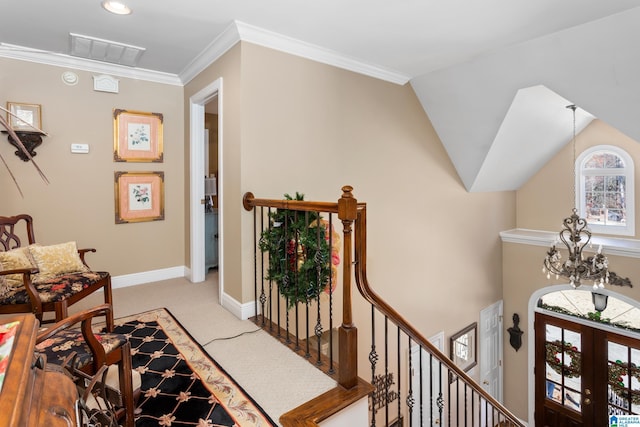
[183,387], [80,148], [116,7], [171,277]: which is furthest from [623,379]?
[80,148]

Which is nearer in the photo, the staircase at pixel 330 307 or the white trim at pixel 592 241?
the staircase at pixel 330 307

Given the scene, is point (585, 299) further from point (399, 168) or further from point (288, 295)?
point (288, 295)

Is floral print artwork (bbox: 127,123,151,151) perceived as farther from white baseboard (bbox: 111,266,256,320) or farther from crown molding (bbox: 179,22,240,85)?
white baseboard (bbox: 111,266,256,320)

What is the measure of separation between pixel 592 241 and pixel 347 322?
211 inches

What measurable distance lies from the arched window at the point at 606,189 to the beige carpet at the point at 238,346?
5.69m

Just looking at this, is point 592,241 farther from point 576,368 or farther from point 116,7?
point 116,7

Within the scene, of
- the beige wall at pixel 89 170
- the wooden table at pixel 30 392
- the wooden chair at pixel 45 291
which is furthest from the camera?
the beige wall at pixel 89 170

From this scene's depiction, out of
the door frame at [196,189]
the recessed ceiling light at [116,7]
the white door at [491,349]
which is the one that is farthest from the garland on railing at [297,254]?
the white door at [491,349]

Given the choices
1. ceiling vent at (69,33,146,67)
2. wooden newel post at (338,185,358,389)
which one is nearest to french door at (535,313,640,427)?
wooden newel post at (338,185,358,389)

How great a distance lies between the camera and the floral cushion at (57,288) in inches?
90.7

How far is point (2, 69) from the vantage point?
312 centimetres

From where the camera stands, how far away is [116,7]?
2496mm

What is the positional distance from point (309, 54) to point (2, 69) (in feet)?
9.11

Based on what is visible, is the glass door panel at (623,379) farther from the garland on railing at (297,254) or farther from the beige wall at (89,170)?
the beige wall at (89,170)
